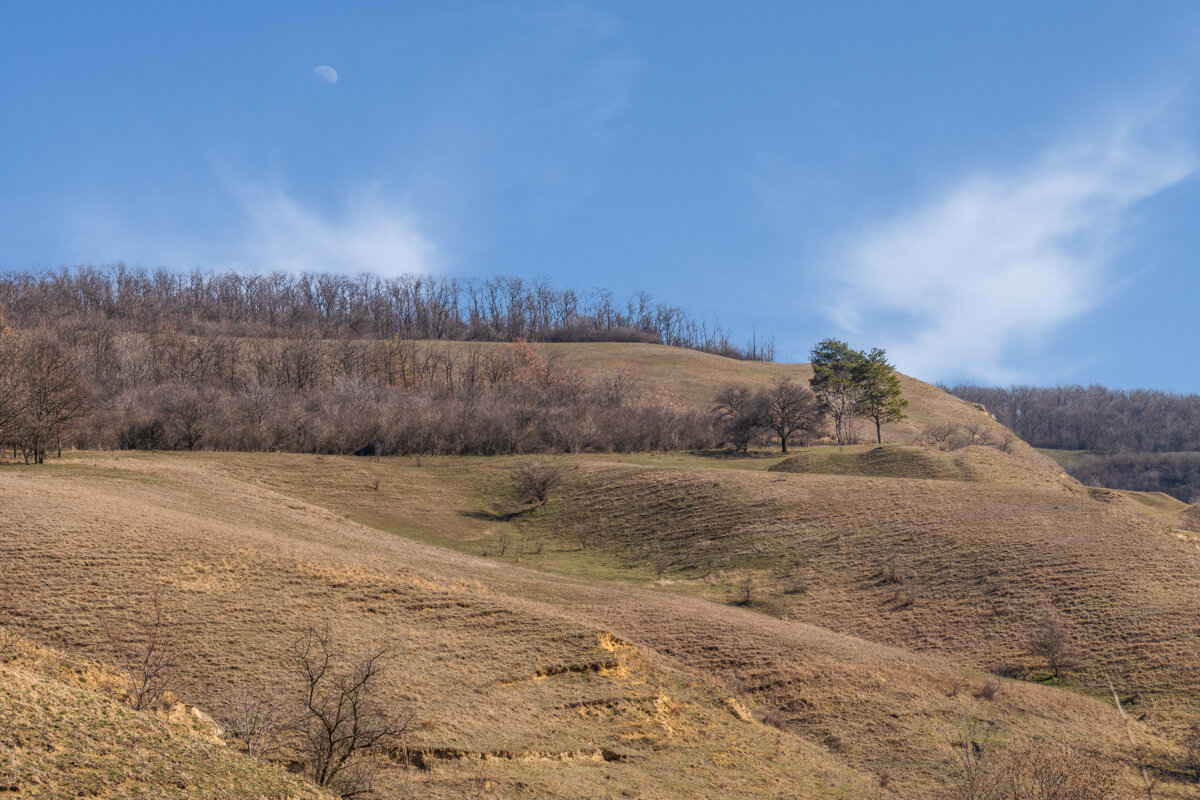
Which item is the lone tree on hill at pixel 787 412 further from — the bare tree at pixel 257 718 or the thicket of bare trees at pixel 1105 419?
the thicket of bare trees at pixel 1105 419

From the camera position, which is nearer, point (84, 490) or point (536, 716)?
point (536, 716)

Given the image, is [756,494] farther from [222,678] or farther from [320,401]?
[320,401]

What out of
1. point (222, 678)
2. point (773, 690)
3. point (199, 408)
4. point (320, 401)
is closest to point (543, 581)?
point (773, 690)

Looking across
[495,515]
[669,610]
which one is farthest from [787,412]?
[669,610]

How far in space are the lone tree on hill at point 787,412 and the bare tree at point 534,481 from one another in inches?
1008

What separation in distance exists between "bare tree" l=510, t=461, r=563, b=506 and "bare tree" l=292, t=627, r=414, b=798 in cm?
3600

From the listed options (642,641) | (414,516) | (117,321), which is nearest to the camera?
(642,641)

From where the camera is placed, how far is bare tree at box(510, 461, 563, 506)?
5606cm

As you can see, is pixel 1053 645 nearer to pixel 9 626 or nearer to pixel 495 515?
pixel 9 626

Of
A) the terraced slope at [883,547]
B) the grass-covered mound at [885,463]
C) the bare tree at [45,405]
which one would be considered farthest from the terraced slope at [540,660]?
the grass-covered mound at [885,463]

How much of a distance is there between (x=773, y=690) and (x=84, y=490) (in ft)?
93.1

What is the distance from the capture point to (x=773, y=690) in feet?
75.5

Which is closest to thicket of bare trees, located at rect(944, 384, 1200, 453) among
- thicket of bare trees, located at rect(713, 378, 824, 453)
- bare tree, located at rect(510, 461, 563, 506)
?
thicket of bare trees, located at rect(713, 378, 824, 453)

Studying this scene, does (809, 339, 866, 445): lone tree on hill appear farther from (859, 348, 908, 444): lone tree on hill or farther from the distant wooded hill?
the distant wooded hill
